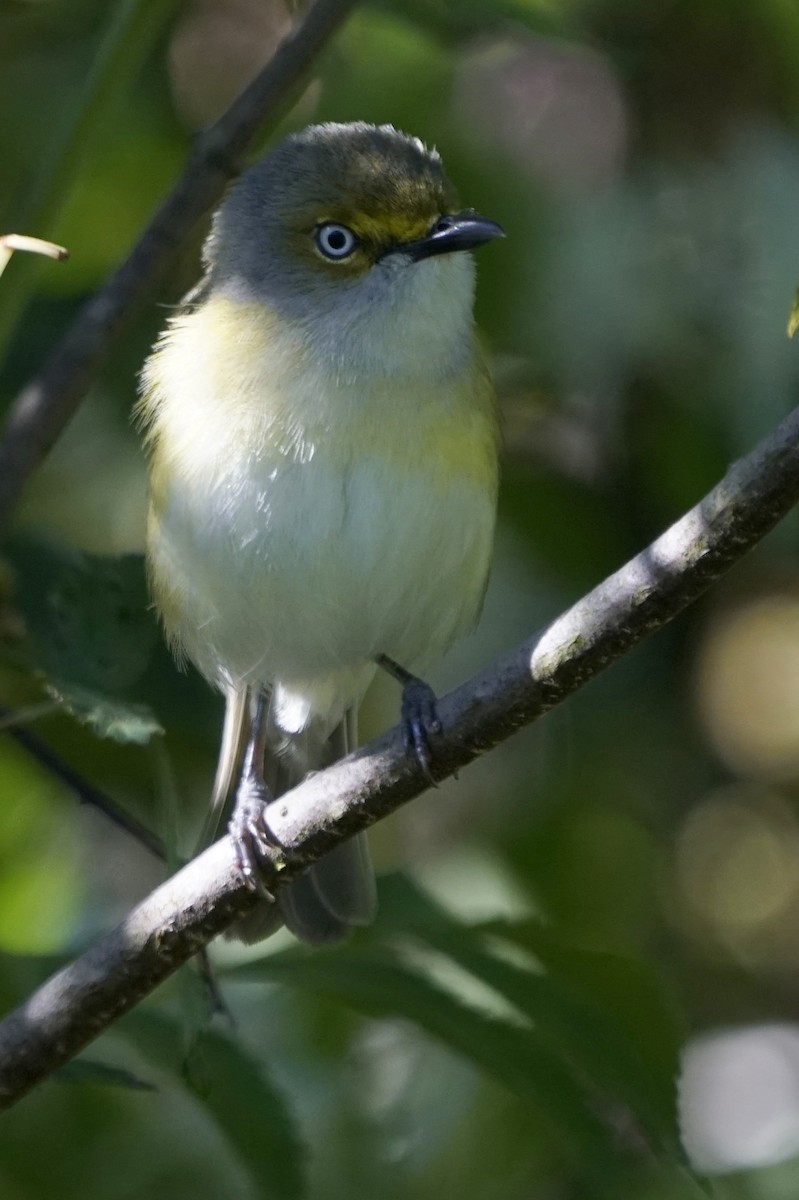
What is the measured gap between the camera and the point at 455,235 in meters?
3.32

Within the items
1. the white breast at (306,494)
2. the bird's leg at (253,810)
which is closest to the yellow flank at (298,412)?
the white breast at (306,494)

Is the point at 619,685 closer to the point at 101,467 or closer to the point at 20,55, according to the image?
the point at 101,467

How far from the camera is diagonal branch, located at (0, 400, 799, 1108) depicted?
5.96 ft

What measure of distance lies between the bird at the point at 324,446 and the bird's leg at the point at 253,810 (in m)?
0.02

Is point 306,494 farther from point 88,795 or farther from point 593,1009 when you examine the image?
point 593,1009

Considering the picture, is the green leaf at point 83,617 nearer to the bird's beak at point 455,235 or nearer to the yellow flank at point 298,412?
the yellow flank at point 298,412

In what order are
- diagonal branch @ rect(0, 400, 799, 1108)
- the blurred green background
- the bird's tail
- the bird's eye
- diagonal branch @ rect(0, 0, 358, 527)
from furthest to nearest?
the bird's eye
the bird's tail
diagonal branch @ rect(0, 0, 358, 527)
the blurred green background
diagonal branch @ rect(0, 400, 799, 1108)

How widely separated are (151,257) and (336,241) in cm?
58

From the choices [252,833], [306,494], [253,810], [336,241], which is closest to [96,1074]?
[252,833]

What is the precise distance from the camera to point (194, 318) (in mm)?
3703

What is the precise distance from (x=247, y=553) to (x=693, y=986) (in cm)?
186

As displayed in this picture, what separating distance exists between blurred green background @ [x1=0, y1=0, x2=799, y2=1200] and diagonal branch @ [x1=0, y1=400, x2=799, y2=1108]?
0.19 m

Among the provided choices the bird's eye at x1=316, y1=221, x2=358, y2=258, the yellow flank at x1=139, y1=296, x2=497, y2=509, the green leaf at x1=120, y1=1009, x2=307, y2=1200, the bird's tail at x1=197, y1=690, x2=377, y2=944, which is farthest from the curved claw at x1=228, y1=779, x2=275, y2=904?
the bird's eye at x1=316, y1=221, x2=358, y2=258

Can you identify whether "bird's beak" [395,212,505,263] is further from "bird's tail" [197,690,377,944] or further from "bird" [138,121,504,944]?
"bird's tail" [197,690,377,944]
